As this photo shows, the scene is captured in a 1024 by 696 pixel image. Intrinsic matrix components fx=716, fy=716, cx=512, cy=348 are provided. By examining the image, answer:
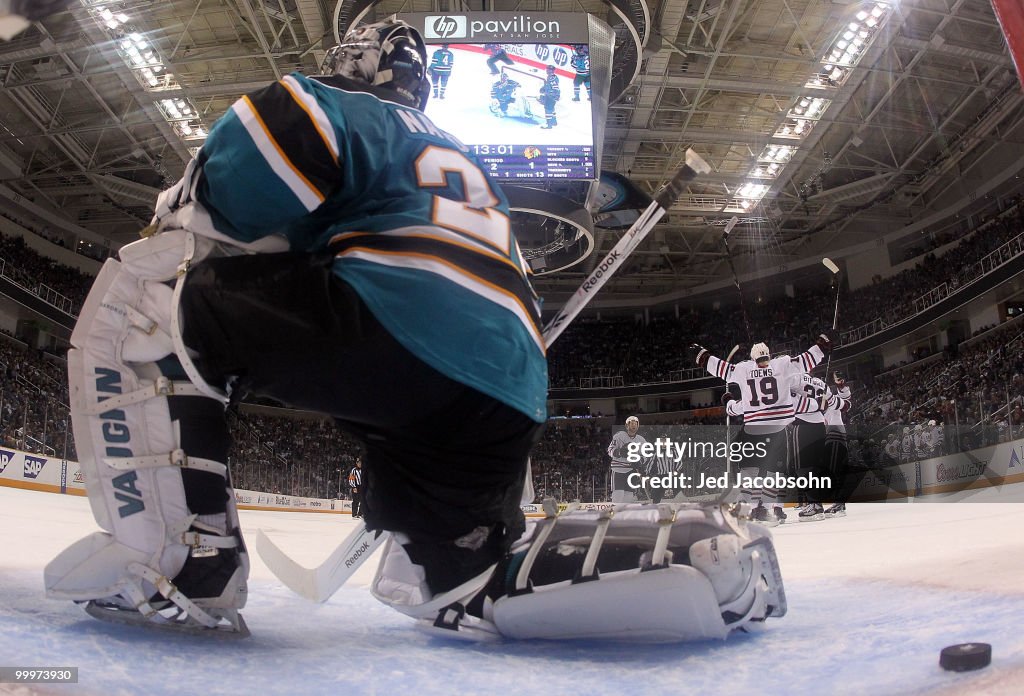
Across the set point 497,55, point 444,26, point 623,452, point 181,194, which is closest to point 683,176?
point 181,194

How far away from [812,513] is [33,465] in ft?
23.5

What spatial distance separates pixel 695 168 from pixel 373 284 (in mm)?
901

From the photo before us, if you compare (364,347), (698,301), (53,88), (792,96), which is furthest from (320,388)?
(698,301)

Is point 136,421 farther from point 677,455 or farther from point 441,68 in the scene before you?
point 677,455

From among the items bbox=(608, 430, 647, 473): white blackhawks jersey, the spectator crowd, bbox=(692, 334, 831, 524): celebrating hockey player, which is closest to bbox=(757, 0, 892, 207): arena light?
the spectator crowd

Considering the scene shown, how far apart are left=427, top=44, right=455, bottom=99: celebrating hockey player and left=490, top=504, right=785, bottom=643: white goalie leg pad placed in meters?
5.43

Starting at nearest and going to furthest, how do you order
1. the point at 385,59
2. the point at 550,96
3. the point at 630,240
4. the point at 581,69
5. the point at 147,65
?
1. the point at 385,59
2. the point at 630,240
3. the point at 550,96
4. the point at 581,69
5. the point at 147,65

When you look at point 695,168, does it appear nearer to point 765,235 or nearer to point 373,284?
point 373,284

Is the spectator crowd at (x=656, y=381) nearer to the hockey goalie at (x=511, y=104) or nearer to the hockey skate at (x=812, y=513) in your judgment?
the hockey goalie at (x=511, y=104)

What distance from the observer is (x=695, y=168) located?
1.60m

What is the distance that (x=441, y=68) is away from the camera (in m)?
6.09

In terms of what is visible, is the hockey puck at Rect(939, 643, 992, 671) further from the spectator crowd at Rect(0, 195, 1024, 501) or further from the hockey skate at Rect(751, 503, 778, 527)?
the spectator crowd at Rect(0, 195, 1024, 501)

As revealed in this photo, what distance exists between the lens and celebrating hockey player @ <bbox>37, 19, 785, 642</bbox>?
1005 mm

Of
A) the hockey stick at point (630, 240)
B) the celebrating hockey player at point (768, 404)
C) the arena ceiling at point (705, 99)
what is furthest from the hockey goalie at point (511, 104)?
the hockey stick at point (630, 240)
